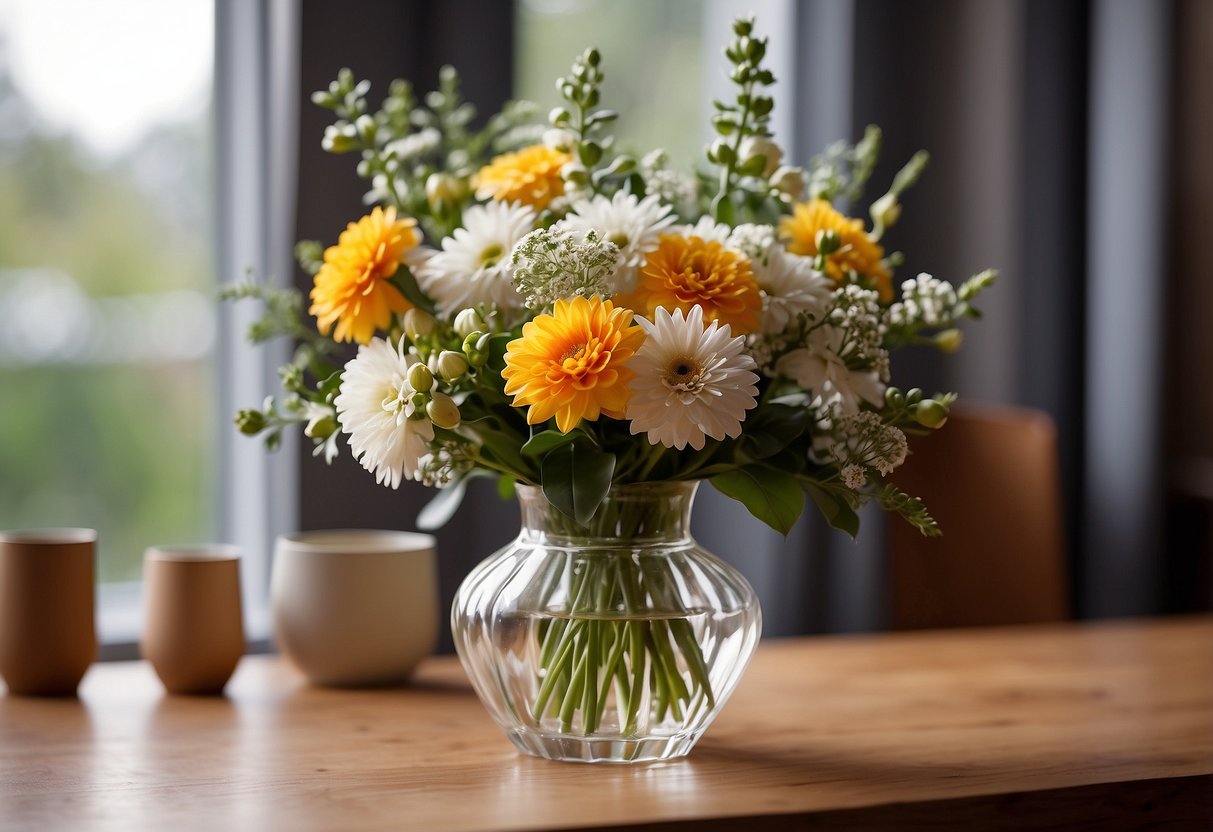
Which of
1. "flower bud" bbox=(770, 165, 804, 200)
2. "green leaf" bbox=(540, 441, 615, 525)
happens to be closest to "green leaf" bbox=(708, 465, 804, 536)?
"green leaf" bbox=(540, 441, 615, 525)

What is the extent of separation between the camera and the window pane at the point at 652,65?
200cm

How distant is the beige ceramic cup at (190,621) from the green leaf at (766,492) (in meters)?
0.47

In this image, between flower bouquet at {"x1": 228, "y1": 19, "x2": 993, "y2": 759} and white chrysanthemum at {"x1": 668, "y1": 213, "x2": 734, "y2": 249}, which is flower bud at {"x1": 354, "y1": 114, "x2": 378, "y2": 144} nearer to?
flower bouquet at {"x1": 228, "y1": 19, "x2": 993, "y2": 759}

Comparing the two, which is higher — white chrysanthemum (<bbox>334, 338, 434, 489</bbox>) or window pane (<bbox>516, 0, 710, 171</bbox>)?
window pane (<bbox>516, 0, 710, 171</bbox>)

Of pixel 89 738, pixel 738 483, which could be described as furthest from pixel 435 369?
pixel 89 738

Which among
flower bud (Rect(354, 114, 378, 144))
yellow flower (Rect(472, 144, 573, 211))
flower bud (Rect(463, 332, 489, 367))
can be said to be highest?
flower bud (Rect(354, 114, 378, 144))

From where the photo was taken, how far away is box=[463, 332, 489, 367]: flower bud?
794 millimetres

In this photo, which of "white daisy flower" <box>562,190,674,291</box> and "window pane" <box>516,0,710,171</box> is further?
"window pane" <box>516,0,710,171</box>

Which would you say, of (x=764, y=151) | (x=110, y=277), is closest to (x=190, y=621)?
(x=764, y=151)

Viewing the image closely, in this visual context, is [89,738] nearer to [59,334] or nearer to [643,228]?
[643,228]

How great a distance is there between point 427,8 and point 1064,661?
47.1 inches

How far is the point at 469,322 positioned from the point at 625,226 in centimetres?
12

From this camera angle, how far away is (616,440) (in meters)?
0.85

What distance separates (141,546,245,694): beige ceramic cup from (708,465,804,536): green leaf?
1.56ft
